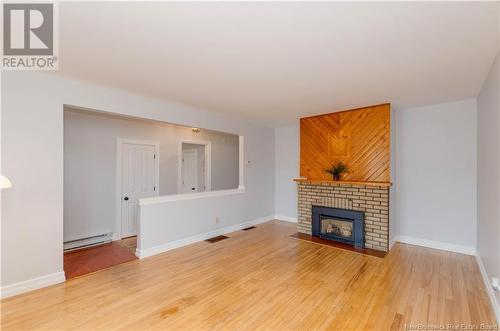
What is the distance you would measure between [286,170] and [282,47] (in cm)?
442

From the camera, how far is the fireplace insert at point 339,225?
4.27 m

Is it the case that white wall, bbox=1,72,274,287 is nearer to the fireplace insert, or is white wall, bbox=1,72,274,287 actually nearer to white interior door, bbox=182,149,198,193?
white interior door, bbox=182,149,198,193

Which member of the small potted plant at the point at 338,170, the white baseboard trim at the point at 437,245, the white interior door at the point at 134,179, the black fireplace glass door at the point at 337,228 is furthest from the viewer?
the white interior door at the point at 134,179

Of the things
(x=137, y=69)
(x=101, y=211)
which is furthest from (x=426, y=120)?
(x=101, y=211)

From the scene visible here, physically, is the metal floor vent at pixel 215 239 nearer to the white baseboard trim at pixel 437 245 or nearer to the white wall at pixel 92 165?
the white wall at pixel 92 165

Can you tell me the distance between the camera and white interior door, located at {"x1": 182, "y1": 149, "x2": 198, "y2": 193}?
6930 millimetres

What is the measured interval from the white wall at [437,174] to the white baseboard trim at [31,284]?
547cm

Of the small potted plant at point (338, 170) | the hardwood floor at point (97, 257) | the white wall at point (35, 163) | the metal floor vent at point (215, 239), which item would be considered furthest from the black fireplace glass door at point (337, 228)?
the white wall at point (35, 163)

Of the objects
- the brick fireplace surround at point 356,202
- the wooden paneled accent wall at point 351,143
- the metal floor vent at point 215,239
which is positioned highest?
the wooden paneled accent wall at point 351,143

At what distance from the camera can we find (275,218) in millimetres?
6480

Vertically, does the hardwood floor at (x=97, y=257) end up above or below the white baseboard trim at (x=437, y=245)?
below

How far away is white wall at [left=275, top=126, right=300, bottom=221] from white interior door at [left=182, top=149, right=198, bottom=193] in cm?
238

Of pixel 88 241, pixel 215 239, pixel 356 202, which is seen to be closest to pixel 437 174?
pixel 356 202

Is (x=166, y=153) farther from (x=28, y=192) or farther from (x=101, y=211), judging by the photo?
(x=28, y=192)
